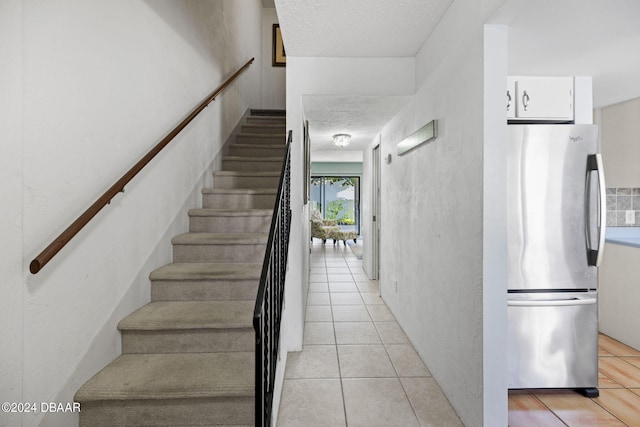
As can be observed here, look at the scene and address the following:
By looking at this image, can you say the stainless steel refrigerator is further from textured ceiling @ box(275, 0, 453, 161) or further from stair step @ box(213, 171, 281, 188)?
stair step @ box(213, 171, 281, 188)

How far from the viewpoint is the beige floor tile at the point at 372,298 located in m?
4.19

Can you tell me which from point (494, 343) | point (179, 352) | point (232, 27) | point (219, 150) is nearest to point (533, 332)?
point (494, 343)

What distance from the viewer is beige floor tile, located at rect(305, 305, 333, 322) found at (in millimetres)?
3590

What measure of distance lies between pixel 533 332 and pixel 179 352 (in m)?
2.29

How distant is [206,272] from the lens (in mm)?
2254

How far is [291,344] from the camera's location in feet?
9.17

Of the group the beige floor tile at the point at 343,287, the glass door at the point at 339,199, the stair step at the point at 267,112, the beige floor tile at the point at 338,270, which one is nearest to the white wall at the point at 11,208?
the beige floor tile at the point at 343,287

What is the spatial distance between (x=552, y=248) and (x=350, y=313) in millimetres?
2274

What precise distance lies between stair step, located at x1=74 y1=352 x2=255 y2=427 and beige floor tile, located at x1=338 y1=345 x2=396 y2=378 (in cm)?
104

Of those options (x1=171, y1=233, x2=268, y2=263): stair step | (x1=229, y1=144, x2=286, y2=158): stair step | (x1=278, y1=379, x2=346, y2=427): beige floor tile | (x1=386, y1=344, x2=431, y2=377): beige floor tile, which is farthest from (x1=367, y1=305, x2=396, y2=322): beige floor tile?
(x1=229, y1=144, x2=286, y2=158): stair step

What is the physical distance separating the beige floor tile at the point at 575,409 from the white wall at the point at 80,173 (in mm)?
2789

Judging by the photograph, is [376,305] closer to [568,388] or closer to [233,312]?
[568,388]

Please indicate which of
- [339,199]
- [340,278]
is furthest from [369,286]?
[339,199]

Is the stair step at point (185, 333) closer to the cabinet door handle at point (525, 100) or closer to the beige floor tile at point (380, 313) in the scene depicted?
the beige floor tile at point (380, 313)
